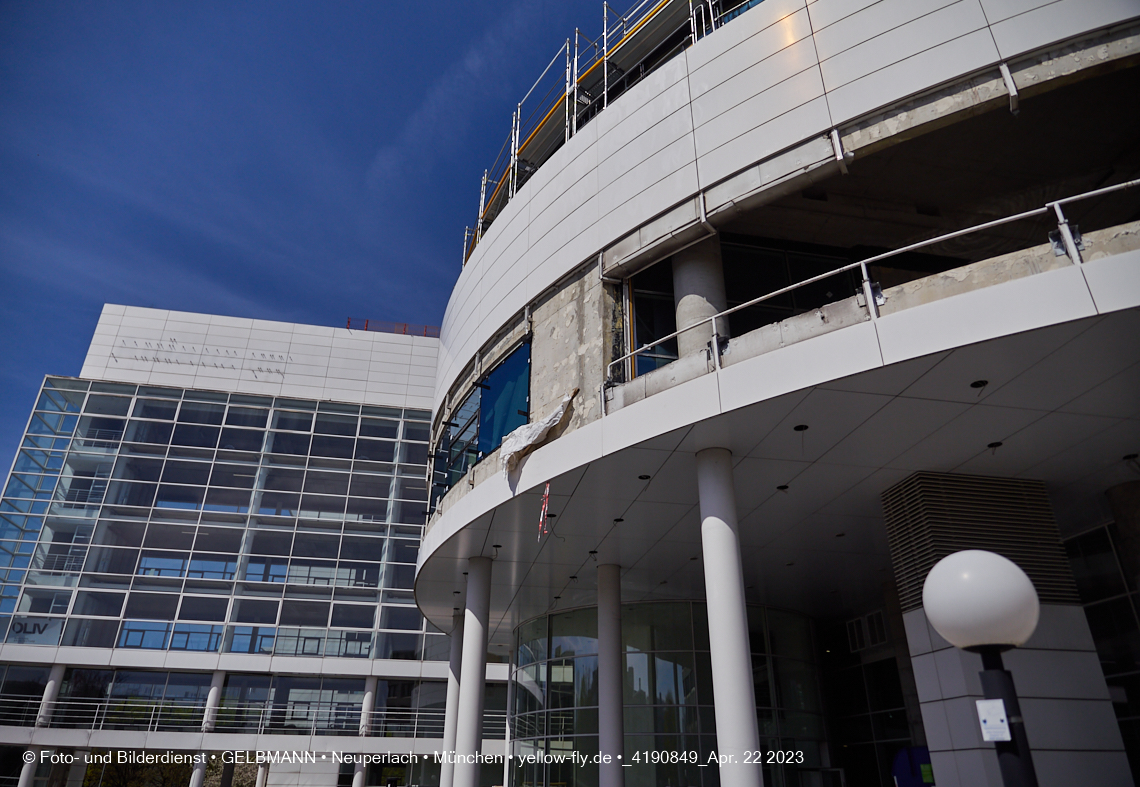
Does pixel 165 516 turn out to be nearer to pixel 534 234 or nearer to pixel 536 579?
pixel 536 579

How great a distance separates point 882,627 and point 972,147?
13301 mm

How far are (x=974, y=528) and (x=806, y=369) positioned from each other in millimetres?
4467

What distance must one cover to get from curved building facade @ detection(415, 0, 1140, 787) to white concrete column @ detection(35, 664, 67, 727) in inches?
895

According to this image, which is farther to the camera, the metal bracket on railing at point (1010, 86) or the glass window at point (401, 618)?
the glass window at point (401, 618)

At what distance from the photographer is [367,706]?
3014cm

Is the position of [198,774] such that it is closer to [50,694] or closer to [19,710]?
[50,694]

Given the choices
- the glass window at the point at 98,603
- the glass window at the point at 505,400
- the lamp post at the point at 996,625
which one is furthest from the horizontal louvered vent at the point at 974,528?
the glass window at the point at 98,603

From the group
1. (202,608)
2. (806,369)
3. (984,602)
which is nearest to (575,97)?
(806,369)

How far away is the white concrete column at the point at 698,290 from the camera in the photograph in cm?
1195

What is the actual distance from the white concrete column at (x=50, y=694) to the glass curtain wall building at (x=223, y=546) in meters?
0.07

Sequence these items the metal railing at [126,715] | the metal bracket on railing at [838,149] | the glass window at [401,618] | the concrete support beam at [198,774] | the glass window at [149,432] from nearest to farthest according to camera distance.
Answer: the metal bracket on railing at [838,149] < the concrete support beam at [198,774] < the metal railing at [126,715] < the glass window at [401,618] < the glass window at [149,432]

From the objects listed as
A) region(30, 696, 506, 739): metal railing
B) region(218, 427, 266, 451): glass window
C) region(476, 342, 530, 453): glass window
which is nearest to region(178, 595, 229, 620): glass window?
region(30, 696, 506, 739): metal railing

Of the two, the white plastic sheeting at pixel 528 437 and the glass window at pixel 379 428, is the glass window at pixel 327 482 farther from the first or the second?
the white plastic sheeting at pixel 528 437

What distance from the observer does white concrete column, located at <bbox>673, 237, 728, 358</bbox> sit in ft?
39.2
